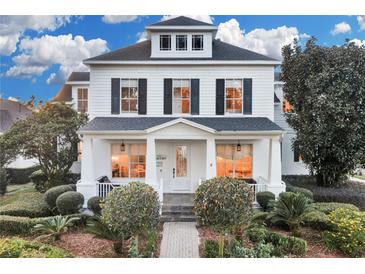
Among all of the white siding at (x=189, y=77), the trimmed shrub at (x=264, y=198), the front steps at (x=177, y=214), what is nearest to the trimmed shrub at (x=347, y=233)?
the trimmed shrub at (x=264, y=198)

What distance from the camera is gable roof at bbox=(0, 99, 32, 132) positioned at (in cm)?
867

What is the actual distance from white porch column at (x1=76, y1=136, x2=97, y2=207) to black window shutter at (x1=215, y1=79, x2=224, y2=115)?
16.0 feet

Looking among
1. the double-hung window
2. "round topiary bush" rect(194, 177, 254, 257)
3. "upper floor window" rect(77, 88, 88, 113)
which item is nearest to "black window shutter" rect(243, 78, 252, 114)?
the double-hung window

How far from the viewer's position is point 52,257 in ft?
17.4

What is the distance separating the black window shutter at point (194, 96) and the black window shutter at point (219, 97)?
0.75 meters

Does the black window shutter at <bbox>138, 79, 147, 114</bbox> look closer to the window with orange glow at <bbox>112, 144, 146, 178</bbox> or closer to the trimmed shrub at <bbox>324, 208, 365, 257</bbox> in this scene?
the window with orange glow at <bbox>112, 144, 146, 178</bbox>

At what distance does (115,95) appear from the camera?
32.5ft

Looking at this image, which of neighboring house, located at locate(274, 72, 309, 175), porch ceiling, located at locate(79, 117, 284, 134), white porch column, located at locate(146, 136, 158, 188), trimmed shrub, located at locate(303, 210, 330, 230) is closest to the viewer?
trimmed shrub, located at locate(303, 210, 330, 230)
